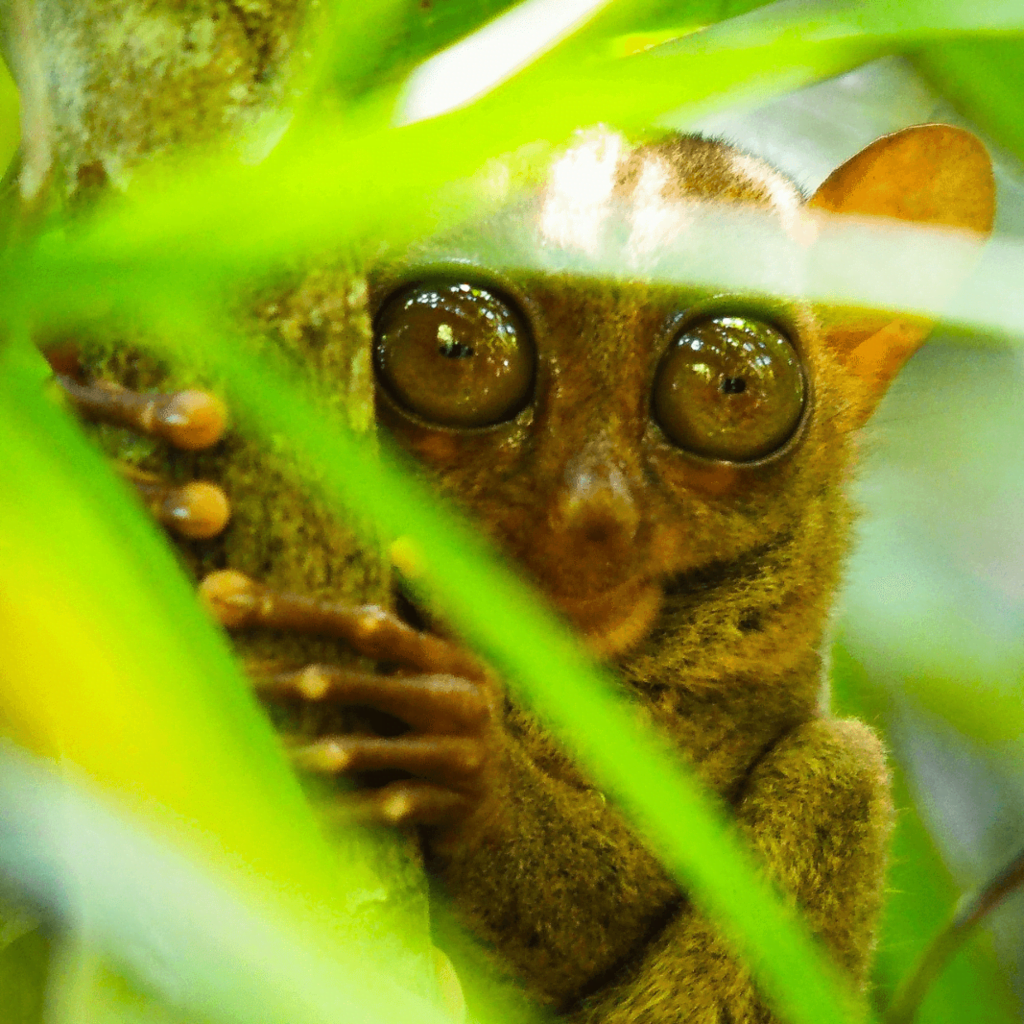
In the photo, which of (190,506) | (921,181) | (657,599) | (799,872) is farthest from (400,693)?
(921,181)

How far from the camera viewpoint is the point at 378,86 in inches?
34.0

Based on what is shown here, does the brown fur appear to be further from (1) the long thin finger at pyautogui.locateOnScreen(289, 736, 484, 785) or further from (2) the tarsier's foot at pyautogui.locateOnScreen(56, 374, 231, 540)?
(2) the tarsier's foot at pyautogui.locateOnScreen(56, 374, 231, 540)

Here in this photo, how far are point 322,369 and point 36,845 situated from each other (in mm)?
454

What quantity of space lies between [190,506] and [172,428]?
0.22 feet

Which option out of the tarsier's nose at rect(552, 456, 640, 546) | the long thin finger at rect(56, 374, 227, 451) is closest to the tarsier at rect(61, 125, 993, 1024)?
the tarsier's nose at rect(552, 456, 640, 546)

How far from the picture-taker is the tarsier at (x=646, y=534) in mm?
1720

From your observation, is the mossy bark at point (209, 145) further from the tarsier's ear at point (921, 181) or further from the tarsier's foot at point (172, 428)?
the tarsier's ear at point (921, 181)

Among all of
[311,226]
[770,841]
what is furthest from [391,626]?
[770,841]

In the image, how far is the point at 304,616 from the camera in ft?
3.35

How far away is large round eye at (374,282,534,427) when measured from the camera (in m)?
1.70

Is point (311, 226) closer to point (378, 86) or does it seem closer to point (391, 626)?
point (378, 86)

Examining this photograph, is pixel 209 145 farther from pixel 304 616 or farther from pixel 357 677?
pixel 357 677

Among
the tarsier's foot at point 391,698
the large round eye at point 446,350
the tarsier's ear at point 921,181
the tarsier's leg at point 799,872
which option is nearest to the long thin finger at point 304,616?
the tarsier's foot at point 391,698

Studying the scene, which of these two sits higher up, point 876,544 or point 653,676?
point 653,676
